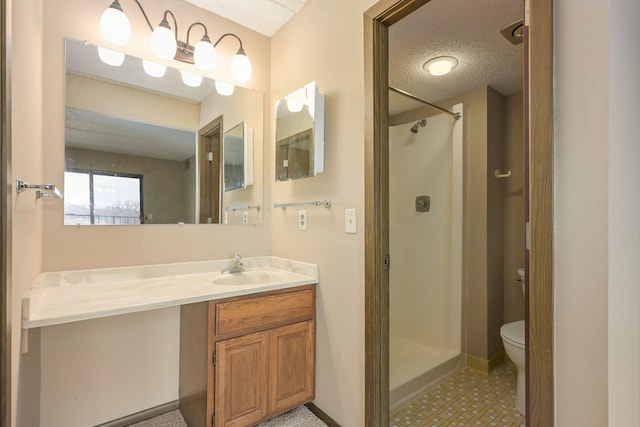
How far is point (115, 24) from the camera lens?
5.00 feet

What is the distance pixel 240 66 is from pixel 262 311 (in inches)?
57.7

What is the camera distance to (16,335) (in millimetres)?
978

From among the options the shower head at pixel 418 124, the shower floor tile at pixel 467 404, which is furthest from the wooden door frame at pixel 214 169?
the shower floor tile at pixel 467 404

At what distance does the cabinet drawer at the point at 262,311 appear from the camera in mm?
1454

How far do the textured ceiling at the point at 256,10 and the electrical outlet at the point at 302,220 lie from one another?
3.98 feet

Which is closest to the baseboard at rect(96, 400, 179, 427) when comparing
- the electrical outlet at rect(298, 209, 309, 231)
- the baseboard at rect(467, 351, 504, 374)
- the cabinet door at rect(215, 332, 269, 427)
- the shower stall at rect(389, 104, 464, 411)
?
the cabinet door at rect(215, 332, 269, 427)

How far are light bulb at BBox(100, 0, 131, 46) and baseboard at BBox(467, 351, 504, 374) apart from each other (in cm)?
304

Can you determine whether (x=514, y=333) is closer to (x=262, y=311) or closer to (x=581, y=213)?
(x=581, y=213)

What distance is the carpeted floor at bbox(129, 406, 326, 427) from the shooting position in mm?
1647

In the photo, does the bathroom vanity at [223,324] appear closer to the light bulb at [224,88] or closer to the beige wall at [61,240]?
the beige wall at [61,240]

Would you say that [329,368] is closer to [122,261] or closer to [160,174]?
[122,261]

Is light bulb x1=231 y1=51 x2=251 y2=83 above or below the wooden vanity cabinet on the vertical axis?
above

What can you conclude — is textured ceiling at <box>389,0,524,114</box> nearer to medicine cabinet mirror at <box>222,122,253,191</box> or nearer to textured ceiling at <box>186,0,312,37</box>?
textured ceiling at <box>186,0,312,37</box>

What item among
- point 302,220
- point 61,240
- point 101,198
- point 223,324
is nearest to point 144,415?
point 223,324
